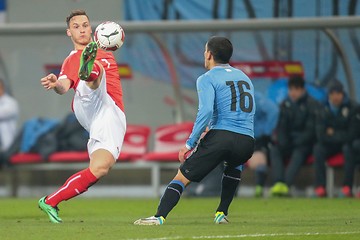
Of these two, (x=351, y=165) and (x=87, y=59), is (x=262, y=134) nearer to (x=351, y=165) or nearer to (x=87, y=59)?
(x=351, y=165)

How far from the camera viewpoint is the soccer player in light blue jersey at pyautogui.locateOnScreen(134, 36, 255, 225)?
34.6 ft

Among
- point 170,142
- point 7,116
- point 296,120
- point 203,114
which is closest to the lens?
point 203,114

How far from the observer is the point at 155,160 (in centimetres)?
1875

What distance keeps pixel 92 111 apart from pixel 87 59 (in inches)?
36.3

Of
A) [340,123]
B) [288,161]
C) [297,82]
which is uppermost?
[297,82]

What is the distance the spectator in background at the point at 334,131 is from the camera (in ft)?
58.3

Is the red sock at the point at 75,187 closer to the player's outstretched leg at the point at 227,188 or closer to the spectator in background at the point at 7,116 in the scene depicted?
the player's outstretched leg at the point at 227,188

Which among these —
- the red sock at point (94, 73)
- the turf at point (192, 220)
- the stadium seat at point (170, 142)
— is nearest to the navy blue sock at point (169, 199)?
the turf at point (192, 220)

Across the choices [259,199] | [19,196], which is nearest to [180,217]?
[259,199]

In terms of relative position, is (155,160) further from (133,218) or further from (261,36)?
(133,218)

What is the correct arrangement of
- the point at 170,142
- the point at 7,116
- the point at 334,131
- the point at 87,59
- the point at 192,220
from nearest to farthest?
1. the point at 87,59
2. the point at 192,220
3. the point at 334,131
4. the point at 170,142
5. the point at 7,116

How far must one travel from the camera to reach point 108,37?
11461mm

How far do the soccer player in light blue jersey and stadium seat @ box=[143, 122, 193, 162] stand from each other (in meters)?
7.69

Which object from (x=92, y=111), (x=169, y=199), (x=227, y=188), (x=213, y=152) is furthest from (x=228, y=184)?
(x=92, y=111)
